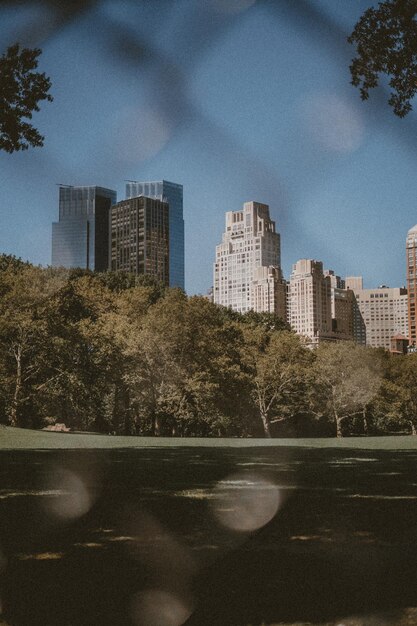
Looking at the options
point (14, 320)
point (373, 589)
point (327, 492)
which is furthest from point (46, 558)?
point (14, 320)

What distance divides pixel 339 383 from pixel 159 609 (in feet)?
228

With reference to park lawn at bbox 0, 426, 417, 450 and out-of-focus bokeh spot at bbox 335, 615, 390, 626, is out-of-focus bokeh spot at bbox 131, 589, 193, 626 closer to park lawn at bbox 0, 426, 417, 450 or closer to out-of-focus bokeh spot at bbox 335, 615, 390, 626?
out-of-focus bokeh spot at bbox 335, 615, 390, 626

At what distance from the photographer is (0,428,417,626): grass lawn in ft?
18.0

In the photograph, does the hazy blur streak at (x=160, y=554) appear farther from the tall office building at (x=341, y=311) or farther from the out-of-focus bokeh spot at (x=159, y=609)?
the tall office building at (x=341, y=311)

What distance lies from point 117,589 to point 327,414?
72748mm

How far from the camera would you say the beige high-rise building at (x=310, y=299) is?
12250 cm

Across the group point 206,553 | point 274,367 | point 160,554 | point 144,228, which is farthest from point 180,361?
point 160,554

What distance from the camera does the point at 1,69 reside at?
50.6ft

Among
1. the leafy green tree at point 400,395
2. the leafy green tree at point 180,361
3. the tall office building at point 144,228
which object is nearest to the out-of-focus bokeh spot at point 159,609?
the tall office building at point 144,228

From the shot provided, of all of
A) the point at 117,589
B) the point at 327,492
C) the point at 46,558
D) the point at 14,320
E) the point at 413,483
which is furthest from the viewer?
the point at 14,320

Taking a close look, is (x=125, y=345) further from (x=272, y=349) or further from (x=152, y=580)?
(x=152, y=580)

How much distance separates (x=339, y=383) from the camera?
239 ft

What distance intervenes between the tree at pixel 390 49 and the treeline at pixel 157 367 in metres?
37.3

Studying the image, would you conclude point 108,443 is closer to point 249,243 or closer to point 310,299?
point 249,243
